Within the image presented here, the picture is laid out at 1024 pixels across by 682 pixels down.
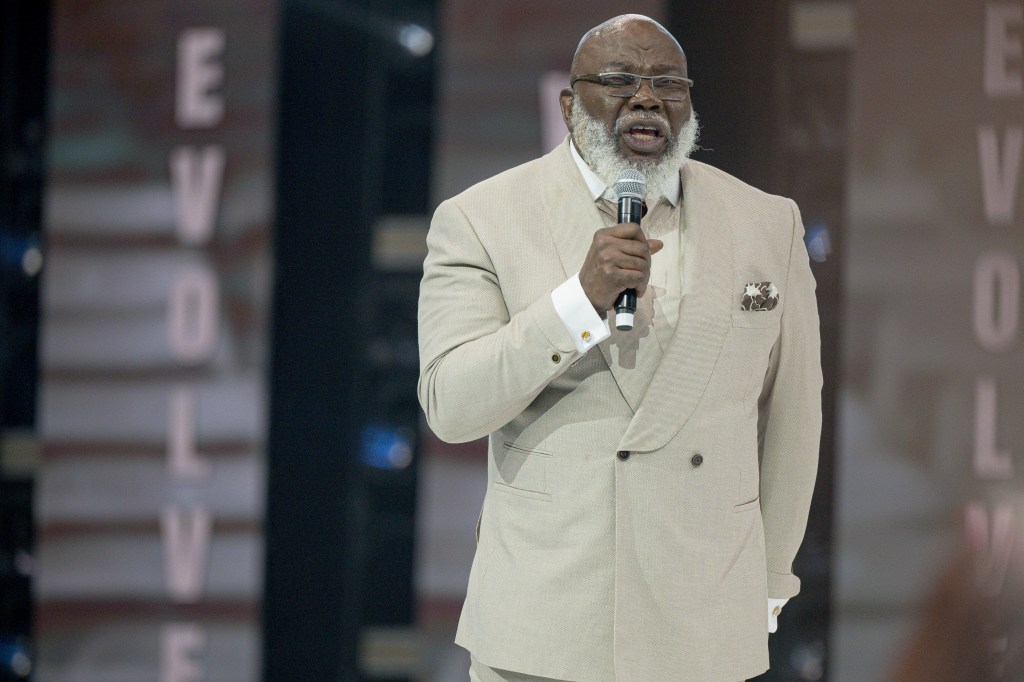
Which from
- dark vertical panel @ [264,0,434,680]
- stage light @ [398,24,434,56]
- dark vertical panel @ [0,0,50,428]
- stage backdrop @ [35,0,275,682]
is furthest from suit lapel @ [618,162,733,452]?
dark vertical panel @ [0,0,50,428]

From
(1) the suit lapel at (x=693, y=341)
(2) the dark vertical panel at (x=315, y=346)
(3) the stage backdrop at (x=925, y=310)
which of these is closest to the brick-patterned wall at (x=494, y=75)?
(2) the dark vertical panel at (x=315, y=346)

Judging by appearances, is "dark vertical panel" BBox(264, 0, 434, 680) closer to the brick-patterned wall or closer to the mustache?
the brick-patterned wall

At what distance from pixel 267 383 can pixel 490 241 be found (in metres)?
2.12

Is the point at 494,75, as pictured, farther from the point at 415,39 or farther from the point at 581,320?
the point at 581,320

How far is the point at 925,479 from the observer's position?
327 centimetres

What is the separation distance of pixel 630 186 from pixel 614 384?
0.32 m

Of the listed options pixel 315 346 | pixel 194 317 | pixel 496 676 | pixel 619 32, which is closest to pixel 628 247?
pixel 619 32

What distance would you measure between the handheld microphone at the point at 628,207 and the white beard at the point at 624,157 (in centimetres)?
5

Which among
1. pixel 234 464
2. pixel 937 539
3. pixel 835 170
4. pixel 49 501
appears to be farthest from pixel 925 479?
A: pixel 49 501

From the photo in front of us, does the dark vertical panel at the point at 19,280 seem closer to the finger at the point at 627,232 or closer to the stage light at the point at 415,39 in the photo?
the stage light at the point at 415,39

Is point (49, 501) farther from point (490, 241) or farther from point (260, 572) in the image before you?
point (490, 241)

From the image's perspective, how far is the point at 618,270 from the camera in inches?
61.4

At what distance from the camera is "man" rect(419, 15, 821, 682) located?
1.70 metres

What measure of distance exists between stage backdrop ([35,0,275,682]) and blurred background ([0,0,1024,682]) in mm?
11
